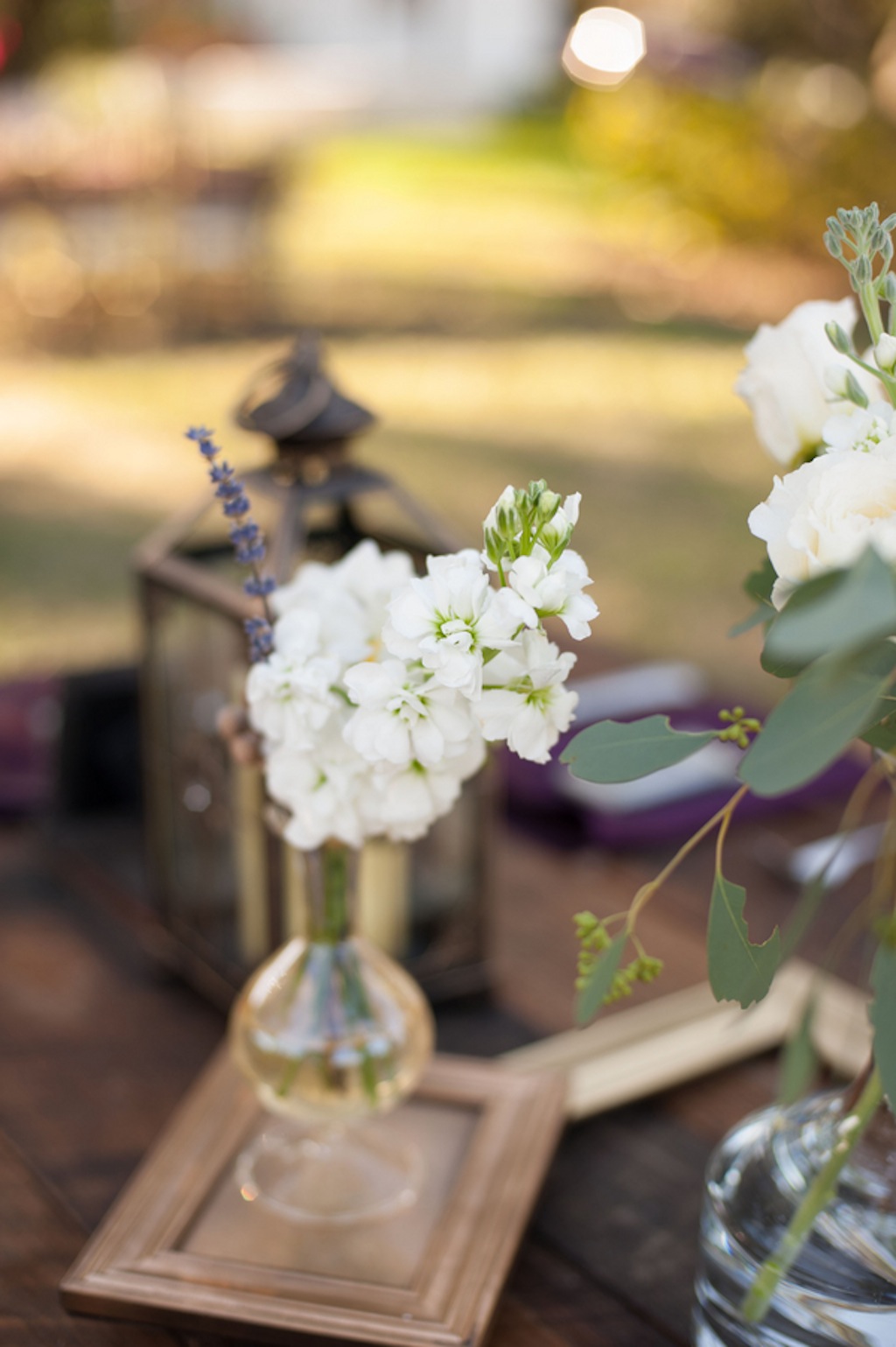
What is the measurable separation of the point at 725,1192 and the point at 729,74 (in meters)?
7.77

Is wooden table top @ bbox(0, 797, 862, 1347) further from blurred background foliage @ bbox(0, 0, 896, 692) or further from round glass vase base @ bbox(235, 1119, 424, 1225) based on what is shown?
blurred background foliage @ bbox(0, 0, 896, 692)

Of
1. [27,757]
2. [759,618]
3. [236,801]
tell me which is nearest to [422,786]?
[759,618]

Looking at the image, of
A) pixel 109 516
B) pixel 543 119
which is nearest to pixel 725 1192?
pixel 109 516

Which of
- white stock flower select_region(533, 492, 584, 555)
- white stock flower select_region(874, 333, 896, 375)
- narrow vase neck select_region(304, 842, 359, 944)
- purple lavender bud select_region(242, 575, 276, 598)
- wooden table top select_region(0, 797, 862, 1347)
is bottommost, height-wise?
wooden table top select_region(0, 797, 862, 1347)

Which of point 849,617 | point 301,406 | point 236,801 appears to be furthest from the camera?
point 236,801

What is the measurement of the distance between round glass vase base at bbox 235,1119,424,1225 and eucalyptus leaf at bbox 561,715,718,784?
1.21ft

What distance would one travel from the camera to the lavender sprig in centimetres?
66

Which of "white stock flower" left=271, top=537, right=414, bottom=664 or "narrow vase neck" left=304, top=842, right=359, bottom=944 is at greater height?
"white stock flower" left=271, top=537, right=414, bottom=664

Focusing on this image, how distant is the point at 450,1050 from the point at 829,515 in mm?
616

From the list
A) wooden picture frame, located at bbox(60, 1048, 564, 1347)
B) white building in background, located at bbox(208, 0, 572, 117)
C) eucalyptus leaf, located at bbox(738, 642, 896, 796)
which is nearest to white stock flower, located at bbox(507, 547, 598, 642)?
eucalyptus leaf, located at bbox(738, 642, 896, 796)

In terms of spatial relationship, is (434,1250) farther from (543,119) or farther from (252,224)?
(543,119)

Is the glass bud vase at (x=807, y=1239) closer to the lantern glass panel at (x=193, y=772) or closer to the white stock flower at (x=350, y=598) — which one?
the white stock flower at (x=350, y=598)

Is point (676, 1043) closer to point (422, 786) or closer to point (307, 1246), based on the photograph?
point (307, 1246)

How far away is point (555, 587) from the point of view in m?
0.54
